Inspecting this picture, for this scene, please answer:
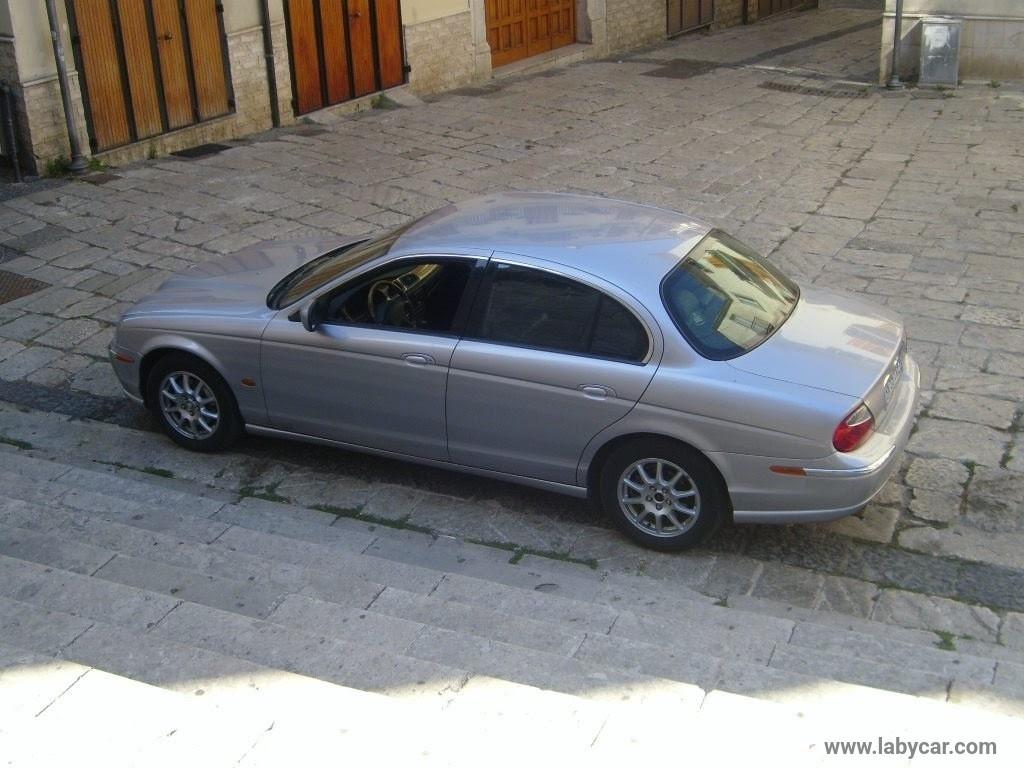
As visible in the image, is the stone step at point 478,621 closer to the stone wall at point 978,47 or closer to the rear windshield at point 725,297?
the rear windshield at point 725,297

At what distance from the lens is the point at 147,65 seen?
12.9 metres

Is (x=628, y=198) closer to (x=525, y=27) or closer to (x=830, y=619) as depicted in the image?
(x=830, y=619)

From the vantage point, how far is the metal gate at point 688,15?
70.9 feet

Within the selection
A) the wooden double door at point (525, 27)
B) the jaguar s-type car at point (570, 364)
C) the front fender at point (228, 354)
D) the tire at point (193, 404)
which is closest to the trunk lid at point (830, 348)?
the jaguar s-type car at point (570, 364)

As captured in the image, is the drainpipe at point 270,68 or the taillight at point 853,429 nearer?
the taillight at point 853,429

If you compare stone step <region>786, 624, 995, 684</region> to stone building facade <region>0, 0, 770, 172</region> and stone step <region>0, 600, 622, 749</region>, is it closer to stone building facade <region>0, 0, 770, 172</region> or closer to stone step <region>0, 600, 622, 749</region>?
stone step <region>0, 600, 622, 749</region>

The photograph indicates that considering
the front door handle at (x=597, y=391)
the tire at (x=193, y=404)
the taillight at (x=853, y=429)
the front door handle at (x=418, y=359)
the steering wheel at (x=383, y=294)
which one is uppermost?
the steering wheel at (x=383, y=294)

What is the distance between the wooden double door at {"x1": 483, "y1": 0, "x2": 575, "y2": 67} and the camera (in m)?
18.3

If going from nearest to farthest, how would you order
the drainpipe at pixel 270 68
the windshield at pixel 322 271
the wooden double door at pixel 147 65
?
the windshield at pixel 322 271, the wooden double door at pixel 147 65, the drainpipe at pixel 270 68

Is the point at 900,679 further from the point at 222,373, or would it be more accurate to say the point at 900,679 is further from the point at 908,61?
the point at 908,61

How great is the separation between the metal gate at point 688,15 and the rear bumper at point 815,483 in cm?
1680

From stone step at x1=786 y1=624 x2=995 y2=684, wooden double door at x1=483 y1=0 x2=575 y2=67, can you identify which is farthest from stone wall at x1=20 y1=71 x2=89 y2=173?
stone step at x1=786 y1=624 x2=995 y2=684

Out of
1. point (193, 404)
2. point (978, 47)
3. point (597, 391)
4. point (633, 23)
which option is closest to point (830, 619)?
point (597, 391)

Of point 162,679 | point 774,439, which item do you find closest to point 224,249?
point 774,439
